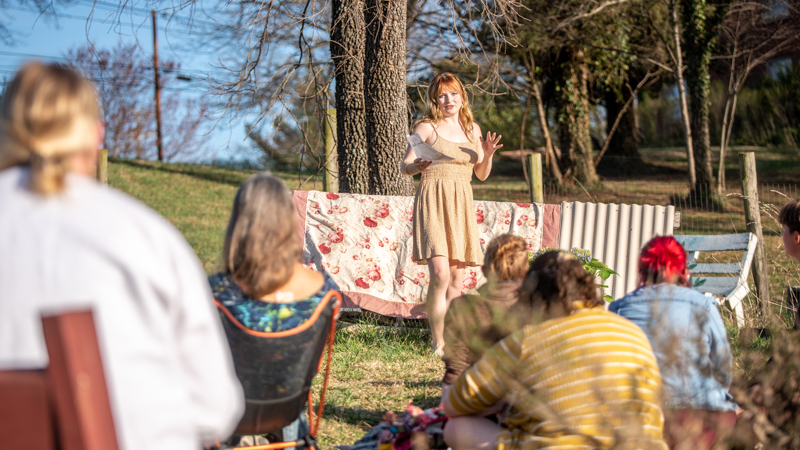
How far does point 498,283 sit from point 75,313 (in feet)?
6.30

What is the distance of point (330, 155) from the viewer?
704 cm

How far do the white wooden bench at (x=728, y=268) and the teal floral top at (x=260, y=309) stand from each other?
13.3 ft

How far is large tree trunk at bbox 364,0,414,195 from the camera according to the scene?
630cm

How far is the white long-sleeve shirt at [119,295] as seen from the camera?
3.79 ft

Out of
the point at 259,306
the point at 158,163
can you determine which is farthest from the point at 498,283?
the point at 158,163

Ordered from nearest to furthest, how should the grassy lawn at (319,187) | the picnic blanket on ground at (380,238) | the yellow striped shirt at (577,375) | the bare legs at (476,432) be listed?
1. the yellow striped shirt at (577,375)
2. the bare legs at (476,432)
3. the grassy lawn at (319,187)
4. the picnic blanket on ground at (380,238)

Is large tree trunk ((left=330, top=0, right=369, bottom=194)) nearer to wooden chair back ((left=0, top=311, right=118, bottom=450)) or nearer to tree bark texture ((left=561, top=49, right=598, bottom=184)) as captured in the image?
wooden chair back ((left=0, top=311, right=118, bottom=450))

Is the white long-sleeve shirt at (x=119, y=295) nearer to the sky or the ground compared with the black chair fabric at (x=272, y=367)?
nearer to the sky

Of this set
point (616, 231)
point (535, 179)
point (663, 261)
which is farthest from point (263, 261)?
point (535, 179)

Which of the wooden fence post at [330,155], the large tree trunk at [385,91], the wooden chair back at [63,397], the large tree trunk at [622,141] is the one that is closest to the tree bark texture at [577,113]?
the large tree trunk at [622,141]

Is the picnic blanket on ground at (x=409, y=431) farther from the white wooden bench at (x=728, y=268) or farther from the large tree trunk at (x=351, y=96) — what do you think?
the large tree trunk at (x=351, y=96)

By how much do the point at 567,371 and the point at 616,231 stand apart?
12.5 ft

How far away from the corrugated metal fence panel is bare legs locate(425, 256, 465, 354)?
1.42 m

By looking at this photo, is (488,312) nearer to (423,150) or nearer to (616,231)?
(423,150)
